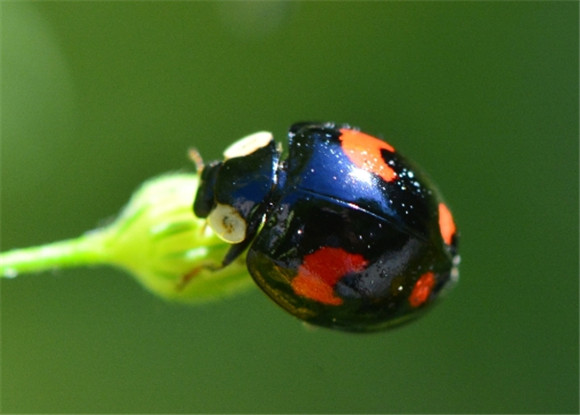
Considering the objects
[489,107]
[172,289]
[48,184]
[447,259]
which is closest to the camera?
[447,259]

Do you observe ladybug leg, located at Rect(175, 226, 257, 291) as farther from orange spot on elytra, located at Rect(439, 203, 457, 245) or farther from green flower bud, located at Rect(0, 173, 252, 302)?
orange spot on elytra, located at Rect(439, 203, 457, 245)

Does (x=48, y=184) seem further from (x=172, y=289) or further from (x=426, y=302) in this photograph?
(x=426, y=302)

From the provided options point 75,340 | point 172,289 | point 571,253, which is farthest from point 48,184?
point 571,253

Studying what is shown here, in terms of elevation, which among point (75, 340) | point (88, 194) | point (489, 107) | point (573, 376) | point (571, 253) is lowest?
point (573, 376)

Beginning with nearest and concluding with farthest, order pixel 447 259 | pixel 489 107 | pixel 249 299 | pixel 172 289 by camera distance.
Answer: pixel 447 259 < pixel 172 289 < pixel 249 299 < pixel 489 107

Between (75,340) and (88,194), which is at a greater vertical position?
(88,194)

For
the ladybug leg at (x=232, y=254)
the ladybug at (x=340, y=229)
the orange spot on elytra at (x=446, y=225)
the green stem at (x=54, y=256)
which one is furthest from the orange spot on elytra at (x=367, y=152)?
the green stem at (x=54, y=256)
